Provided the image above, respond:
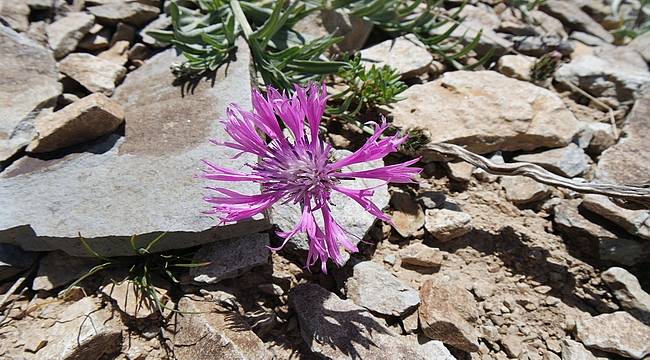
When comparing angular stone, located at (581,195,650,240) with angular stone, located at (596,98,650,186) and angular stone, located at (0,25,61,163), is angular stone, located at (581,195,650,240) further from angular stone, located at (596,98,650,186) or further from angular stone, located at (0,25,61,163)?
angular stone, located at (0,25,61,163)

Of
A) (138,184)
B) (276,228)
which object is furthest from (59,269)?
(276,228)

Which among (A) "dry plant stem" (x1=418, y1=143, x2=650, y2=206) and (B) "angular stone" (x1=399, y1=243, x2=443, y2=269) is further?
(B) "angular stone" (x1=399, y1=243, x2=443, y2=269)

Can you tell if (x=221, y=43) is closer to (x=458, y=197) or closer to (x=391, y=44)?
(x=391, y=44)

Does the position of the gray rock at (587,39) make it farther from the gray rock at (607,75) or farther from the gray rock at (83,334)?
the gray rock at (83,334)

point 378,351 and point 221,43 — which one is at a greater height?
point 221,43

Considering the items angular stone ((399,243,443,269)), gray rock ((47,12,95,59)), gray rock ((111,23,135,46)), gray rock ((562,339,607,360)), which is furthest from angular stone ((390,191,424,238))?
gray rock ((47,12,95,59))

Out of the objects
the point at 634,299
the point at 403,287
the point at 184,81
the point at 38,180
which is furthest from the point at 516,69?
the point at 38,180
